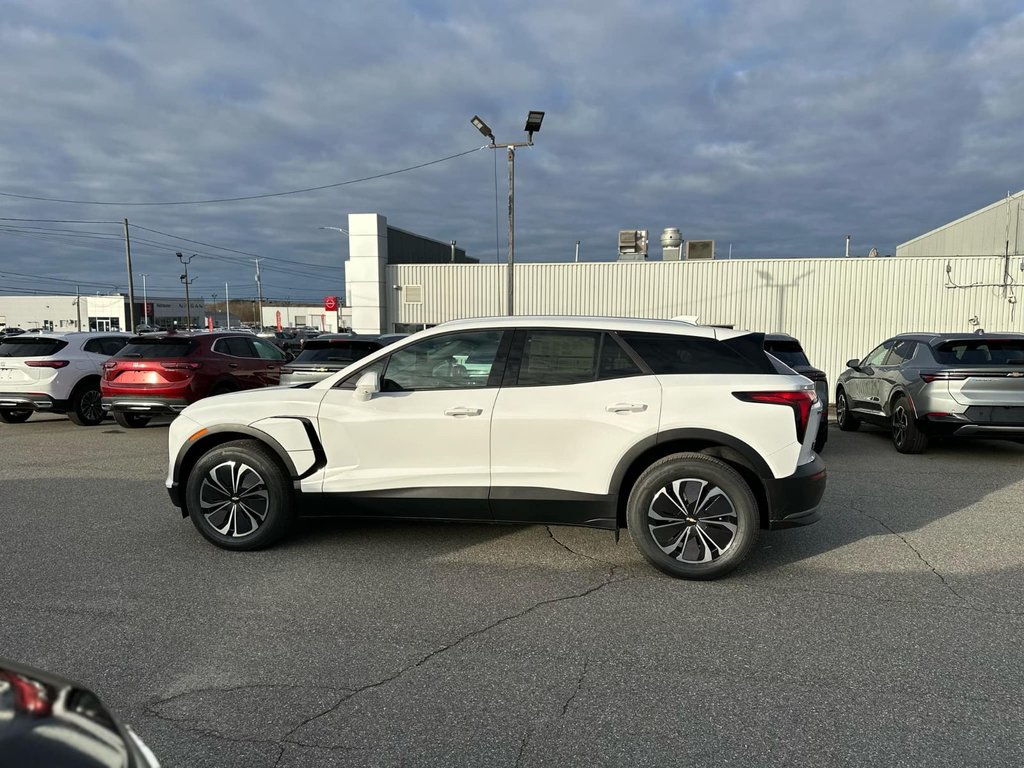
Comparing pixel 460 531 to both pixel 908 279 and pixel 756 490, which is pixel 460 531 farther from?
pixel 908 279

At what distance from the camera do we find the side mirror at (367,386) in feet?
14.5

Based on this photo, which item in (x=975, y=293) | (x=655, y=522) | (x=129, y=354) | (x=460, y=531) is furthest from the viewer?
(x=975, y=293)

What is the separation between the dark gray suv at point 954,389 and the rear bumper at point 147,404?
390 inches

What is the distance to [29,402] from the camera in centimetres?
1045

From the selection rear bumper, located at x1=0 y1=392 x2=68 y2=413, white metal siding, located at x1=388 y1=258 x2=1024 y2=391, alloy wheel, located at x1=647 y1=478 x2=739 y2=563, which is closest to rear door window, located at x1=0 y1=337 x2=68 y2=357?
rear bumper, located at x1=0 y1=392 x2=68 y2=413

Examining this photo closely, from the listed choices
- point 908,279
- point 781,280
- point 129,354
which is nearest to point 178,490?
point 129,354

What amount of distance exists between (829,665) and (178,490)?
14.1ft

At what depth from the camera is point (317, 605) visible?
12.5ft

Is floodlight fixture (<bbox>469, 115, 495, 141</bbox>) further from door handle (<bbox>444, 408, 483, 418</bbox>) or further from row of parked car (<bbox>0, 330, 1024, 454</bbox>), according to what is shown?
door handle (<bbox>444, 408, 483, 418</bbox>)

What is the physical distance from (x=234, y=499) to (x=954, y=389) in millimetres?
8080

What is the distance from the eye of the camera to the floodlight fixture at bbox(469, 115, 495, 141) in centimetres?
1432

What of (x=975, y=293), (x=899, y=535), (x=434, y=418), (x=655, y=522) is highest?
(x=975, y=293)

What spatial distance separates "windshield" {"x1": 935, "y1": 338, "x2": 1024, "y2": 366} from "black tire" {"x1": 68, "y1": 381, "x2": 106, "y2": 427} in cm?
1273

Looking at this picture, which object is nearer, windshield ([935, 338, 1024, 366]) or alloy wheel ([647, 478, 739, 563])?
alloy wheel ([647, 478, 739, 563])
